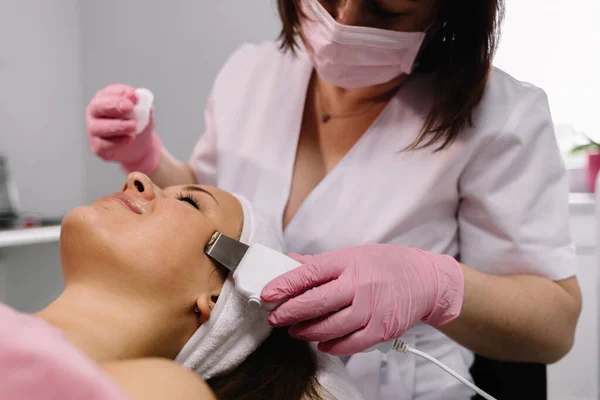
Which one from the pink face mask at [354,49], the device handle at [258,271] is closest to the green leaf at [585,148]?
the pink face mask at [354,49]

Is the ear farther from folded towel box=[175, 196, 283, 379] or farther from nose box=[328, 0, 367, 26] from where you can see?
nose box=[328, 0, 367, 26]

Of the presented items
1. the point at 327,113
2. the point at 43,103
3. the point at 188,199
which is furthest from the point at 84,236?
the point at 43,103

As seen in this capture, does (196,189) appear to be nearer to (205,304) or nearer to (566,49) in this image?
(205,304)

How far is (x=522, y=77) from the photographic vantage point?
29.2 inches

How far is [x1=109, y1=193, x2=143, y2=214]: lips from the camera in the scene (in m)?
0.77

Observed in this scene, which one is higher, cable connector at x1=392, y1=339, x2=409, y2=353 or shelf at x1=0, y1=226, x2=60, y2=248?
cable connector at x1=392, y1=339, x2=409, y2=353

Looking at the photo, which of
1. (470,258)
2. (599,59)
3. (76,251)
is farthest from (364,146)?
(76,251)

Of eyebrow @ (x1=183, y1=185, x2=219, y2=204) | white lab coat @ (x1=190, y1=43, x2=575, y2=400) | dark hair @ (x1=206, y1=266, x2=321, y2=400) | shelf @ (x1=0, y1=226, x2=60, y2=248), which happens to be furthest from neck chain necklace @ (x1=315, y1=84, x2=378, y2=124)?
shelf @ (x1=0, y1=226, x2=60, y2=248)

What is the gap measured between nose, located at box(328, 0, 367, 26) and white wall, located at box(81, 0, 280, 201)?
0.72m

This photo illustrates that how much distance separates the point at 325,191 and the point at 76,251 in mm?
476

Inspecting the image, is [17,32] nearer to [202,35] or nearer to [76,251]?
[202,35]

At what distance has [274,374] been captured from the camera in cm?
78

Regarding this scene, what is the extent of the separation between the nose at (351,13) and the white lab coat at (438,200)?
193 millimetres

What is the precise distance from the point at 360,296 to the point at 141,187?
41cm
